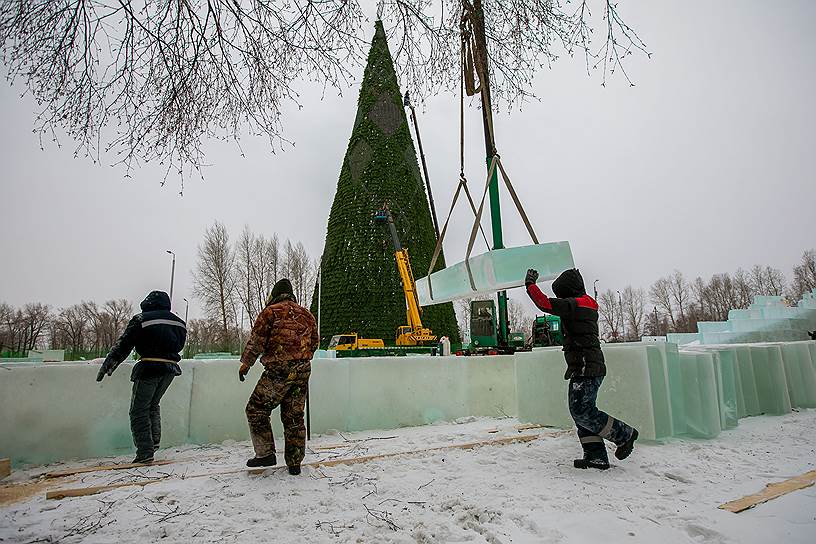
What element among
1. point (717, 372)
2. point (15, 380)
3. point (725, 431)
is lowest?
point (725, 431)

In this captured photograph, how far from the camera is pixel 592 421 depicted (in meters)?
3.68

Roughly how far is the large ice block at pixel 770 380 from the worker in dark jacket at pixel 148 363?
7.39 meters

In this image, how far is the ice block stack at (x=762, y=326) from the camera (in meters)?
13.8

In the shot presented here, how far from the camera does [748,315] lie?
14883mm

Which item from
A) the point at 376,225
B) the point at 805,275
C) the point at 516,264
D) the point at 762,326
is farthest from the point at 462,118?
the point at 805,275

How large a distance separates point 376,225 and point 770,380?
39.6ft

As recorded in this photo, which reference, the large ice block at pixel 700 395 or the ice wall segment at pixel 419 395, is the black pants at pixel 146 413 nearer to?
the ice wall segment at pixel 419 395

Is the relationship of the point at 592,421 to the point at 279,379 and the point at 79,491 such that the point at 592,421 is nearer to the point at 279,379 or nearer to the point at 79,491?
the point at 279,379

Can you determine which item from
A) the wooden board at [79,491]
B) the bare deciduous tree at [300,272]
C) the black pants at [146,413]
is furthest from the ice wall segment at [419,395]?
the bare deciduous tree at [300,272]

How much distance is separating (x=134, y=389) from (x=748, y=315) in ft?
56.7

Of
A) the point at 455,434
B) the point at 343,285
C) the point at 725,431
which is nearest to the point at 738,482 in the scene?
the point at 725,431

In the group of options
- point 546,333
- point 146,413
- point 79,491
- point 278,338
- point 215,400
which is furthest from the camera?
point 546,333

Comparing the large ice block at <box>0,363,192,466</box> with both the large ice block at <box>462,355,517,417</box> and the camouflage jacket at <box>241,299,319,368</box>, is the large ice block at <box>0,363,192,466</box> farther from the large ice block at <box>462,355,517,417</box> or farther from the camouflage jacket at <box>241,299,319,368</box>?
the large ice block at <box>462,355,517,417</box>

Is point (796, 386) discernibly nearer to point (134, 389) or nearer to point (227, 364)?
point (227, 364)
